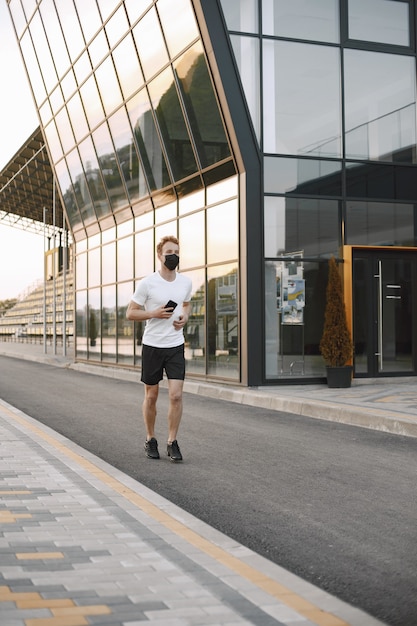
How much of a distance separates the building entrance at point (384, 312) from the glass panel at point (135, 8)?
7563 millimetres

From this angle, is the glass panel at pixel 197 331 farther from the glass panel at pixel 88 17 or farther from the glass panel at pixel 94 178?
the glass panel at pixel 88 17

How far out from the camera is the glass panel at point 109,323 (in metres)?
25.4

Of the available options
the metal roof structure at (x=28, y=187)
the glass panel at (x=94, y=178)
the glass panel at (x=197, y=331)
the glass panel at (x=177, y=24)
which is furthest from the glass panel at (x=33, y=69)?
the glass panel at (x=197, y=331)

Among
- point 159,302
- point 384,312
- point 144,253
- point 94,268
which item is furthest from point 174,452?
point 94,268

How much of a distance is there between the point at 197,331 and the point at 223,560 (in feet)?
47.2

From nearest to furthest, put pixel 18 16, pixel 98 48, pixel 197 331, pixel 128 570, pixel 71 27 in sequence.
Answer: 1. pixel 128 570
2. pixel 197 331
3. pixel 98 48
4. pixel 71 27
5. pixel 18 16

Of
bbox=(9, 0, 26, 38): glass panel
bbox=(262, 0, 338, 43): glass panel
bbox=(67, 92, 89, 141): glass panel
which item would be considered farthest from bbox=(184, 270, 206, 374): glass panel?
Answer: bbox=(9, 0, 26, 38): glass panel

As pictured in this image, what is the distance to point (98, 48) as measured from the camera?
22984 millimetres

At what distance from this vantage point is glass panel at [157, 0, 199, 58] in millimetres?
16625

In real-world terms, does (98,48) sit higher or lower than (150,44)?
higher

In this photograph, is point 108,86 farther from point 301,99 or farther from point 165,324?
point 165,324

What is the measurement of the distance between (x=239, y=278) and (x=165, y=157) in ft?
16.3

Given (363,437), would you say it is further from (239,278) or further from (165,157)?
(165,157)

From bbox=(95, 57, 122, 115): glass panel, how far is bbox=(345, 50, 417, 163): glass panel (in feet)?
24.6
